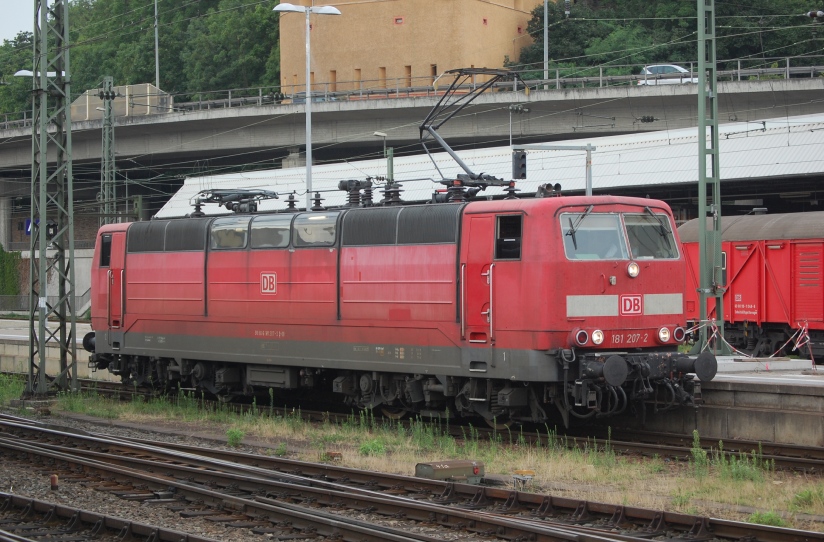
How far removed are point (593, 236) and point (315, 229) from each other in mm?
4965

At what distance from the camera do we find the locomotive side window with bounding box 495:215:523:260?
49.8 feet

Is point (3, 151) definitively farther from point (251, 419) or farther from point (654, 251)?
point (654, 251)

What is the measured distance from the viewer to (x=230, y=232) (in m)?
19.6

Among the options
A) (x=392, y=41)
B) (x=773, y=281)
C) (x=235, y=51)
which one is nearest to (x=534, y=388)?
(x=773, y=281)

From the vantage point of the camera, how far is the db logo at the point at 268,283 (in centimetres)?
1867

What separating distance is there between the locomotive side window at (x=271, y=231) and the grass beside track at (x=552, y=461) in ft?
9.65

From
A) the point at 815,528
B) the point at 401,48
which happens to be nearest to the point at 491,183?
the point at 815,528

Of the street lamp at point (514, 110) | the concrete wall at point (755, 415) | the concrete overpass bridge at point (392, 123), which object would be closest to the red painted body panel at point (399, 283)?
the concrete wall at point (755, 415)

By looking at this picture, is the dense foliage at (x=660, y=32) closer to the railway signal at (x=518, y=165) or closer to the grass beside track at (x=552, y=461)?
the railway signal at (x=518, y=165)

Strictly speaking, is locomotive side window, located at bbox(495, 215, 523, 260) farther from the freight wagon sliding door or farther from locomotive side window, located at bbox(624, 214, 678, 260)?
the freight wagon sliding door

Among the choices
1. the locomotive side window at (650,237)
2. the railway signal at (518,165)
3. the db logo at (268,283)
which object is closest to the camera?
the locomotive side window at (650,237)

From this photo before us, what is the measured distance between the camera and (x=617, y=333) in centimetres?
1514

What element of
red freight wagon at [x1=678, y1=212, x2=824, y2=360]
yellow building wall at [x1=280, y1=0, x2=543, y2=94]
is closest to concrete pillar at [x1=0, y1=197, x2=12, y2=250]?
yellow building wall at [x1=280, y1=0, x2=543, y2=94]

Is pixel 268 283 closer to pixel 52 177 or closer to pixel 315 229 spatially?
pixel 315 229
